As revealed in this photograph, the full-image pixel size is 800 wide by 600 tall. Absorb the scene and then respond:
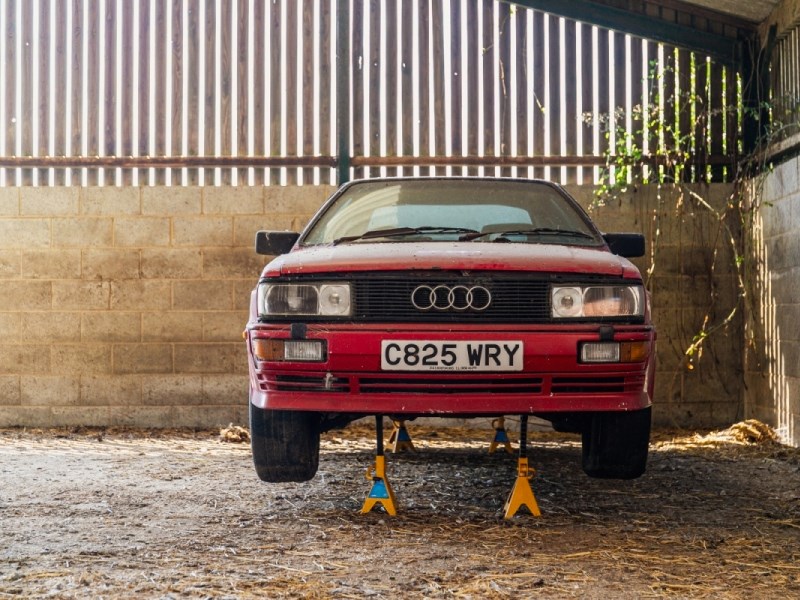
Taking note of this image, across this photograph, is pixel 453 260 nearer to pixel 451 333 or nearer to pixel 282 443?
pixel 451 333

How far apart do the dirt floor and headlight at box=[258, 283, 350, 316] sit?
32.9 inches

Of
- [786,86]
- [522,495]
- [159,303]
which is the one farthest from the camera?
[159,303]

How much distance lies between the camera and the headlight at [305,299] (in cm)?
361

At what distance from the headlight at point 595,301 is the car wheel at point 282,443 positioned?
1.16 meters

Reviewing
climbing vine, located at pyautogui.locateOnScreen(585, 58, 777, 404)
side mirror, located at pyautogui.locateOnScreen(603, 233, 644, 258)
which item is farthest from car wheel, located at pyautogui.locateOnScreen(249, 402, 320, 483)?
climbing vine, located at pyautogui.locateOnScreen(585, 58, 777, 404)

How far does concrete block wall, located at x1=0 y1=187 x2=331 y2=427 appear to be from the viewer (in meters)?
7.55

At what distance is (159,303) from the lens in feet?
24.8

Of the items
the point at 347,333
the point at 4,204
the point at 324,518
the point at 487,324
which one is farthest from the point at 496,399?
the point at 4,204

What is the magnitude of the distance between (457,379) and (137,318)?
4635 millimetres

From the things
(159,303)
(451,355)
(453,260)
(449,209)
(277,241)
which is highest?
(449,209)

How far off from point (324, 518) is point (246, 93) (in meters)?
4.77

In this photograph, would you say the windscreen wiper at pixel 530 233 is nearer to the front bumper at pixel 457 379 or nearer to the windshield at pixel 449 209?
the windshield at pixel 449 209

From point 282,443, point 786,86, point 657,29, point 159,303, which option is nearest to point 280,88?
point 159,303

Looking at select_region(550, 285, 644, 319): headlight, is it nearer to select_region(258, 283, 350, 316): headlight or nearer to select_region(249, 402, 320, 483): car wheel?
select_region(258, 283, 350, 316): headlight
